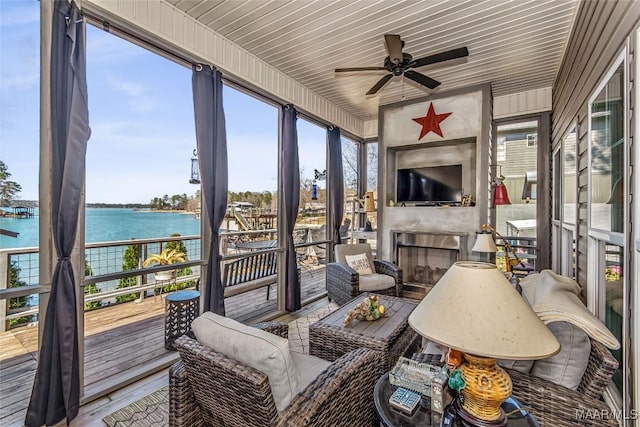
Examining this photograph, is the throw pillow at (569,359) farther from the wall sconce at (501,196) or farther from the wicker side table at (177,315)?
the wall sconce at (501,196)

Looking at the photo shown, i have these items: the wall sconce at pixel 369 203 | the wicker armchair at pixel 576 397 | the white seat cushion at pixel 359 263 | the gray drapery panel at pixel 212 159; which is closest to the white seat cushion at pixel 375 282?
the white seat cushion at pixel 359 263

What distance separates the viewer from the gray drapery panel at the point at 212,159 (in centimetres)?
286

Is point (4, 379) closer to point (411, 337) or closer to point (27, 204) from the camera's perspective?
point (27, 204)

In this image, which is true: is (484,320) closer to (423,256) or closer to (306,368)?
(306,368)

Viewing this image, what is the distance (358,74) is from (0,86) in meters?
3.36

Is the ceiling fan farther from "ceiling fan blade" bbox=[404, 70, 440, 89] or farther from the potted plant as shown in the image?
the potted plant

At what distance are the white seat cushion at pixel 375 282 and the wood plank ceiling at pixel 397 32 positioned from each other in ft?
8.63

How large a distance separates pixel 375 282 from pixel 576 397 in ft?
8.70

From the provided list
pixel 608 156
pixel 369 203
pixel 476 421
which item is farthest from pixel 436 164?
pixel 476 421

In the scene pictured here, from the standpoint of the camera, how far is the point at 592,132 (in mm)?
2037

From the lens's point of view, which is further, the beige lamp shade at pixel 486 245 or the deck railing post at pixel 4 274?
the beige lamp shade at pixel 486 245

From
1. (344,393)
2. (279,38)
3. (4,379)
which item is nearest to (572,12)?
(279,38)

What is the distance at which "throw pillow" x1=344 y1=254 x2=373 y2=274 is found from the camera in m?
4.19

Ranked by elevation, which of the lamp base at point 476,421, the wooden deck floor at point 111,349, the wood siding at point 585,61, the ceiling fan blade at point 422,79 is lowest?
the wooden deck floor at point 111,349
